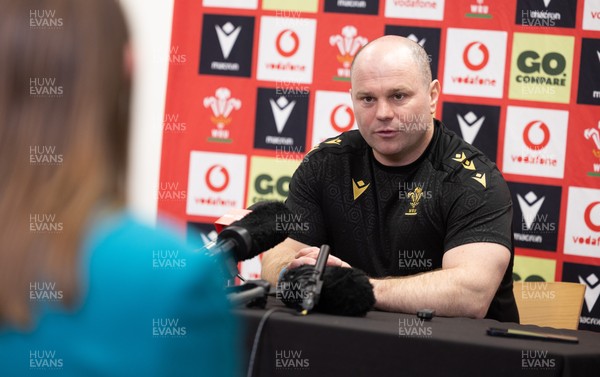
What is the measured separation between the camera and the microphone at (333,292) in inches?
64.8

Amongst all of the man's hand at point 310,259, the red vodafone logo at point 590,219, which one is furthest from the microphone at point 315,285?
the red vodafone logo at point 590,219

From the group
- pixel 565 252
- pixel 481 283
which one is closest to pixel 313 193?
pixel 481 283

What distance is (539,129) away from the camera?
11.2 feet

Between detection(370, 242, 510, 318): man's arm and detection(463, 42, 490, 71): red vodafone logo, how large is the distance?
1.48 meters

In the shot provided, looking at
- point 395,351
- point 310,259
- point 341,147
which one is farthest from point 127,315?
point 341,147

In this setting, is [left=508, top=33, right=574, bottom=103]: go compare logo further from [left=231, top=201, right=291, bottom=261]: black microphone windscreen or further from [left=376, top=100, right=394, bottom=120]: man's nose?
[left=231, top=201, right=291, bottom=261]: black microphone windscreen

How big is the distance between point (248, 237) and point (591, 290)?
2.51m

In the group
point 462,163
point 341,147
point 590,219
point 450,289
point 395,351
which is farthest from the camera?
point 590,219

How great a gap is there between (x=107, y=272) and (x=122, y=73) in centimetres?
19

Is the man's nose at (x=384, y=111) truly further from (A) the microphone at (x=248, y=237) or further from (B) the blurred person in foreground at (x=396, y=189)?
(A) the microphone at (x=248, y=237)

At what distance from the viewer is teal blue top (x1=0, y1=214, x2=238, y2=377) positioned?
657 millimetres

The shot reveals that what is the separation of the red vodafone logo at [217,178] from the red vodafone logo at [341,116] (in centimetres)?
55

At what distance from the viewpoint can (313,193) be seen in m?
2.62

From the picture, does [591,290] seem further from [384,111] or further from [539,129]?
[384,111]
